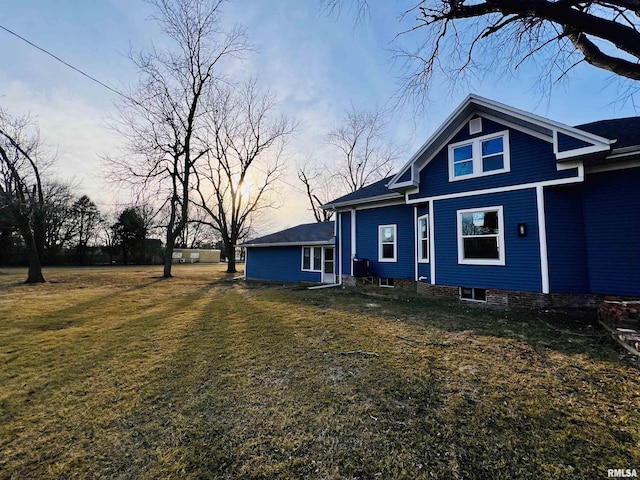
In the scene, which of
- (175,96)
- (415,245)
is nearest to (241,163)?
(175,96)

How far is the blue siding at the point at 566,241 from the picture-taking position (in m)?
7.20

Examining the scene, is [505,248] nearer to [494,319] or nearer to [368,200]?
[494,319]

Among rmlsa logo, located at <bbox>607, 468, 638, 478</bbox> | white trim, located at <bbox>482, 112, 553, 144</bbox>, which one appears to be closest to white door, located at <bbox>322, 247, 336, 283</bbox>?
white trim, located at <bbox>482, 112, 553, 144</bbox>

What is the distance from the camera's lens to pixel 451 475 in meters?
2.10

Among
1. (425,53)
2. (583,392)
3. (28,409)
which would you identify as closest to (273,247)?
(425,53)

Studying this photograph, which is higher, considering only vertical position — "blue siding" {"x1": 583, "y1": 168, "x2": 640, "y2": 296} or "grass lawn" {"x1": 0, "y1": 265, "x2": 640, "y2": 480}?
"blue siding" {"x1": 583, "y1": 168, "x2": 640, "y2": 296}

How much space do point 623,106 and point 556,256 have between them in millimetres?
3574

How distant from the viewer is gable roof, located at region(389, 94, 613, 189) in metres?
6.49

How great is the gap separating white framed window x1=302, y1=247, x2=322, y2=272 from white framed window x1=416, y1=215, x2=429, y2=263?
5647 millimetres

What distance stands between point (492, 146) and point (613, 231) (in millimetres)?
3542

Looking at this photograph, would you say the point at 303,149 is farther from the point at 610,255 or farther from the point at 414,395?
the point at 414,395

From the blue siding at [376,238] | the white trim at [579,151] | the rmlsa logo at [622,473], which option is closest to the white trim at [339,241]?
the blue siding at [376,238]

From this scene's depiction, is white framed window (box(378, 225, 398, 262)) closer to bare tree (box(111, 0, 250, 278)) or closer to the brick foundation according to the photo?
the brick foundation

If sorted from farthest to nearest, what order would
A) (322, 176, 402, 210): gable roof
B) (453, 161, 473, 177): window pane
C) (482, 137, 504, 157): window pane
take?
(322, 176, 402, 210): gable roof → (453, 161, 473, 177): window pane → (482, 137, 504, 157): window pane
